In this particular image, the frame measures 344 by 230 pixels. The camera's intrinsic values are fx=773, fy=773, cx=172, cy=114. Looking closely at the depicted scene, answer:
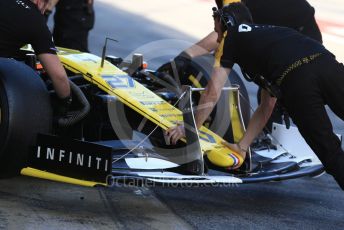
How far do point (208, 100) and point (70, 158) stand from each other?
1.01 m

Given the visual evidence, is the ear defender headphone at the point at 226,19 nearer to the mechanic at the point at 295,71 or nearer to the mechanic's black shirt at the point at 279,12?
the mechanic at the point at 295,71

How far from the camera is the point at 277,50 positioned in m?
4.75

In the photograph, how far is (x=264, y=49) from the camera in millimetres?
4762

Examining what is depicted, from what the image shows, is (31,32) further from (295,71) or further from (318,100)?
(318,100)

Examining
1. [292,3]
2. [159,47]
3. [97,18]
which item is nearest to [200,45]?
[292,3]

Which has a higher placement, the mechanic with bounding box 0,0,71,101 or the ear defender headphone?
the ear defender headphone

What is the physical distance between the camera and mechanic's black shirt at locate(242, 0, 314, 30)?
243 inches

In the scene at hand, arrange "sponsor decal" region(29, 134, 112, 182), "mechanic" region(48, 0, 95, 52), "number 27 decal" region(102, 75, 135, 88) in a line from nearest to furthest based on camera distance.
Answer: "sponsor decal" region(29, 134, 112, 182), "number 27 decal" region(102, 75, 135, 88), "mechanic" region(48, 0, 95, 52)

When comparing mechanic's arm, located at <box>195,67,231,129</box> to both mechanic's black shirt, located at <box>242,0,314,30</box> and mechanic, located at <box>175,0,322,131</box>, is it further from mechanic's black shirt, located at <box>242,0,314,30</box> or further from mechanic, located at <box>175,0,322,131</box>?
mechanic's black shirt, located at <box>242,0,314,30</box>

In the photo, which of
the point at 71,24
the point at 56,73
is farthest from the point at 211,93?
the point at 71,24

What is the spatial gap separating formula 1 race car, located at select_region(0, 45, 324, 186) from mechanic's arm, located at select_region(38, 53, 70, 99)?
0.26 feet

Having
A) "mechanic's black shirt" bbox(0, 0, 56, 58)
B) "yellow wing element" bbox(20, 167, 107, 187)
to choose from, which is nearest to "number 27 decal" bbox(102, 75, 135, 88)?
"mechanic's black shirt" bbox(0, 0, 56, 58)

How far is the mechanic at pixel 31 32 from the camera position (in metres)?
4.88

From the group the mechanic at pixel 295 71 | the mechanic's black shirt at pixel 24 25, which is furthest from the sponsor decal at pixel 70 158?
the mechanic at pixel 295 71
